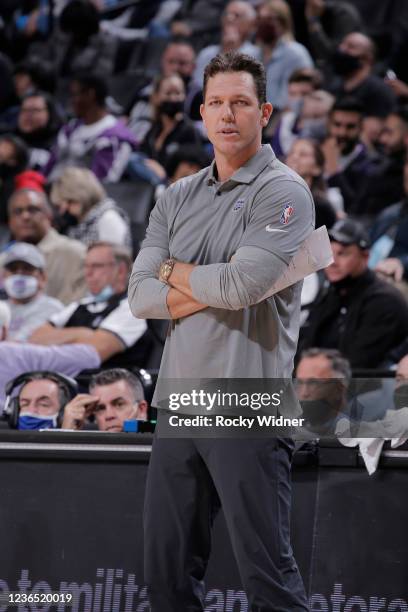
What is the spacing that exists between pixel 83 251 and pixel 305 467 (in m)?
4.42

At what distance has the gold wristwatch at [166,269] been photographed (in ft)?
11.4

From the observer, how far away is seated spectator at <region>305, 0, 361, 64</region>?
11.6 m

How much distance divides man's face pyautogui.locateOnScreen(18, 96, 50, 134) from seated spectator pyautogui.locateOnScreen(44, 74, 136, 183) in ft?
1.26

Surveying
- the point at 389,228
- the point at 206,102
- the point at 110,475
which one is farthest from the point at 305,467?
the point at 389,228

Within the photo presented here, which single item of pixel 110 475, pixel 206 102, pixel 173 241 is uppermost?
pixel 206 102

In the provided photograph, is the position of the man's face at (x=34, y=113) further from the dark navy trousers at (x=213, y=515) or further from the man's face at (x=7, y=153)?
the dark navy trousers at (x=213, y=515)

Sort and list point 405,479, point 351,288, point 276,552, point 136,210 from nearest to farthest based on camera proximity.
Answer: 1. point 276,552
2. point 405,479
3. point 351,288
4. point 136,210

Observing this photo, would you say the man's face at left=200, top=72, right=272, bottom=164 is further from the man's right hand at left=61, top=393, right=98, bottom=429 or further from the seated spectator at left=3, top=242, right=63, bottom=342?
the seated spectator at left=3, top=242, right=63, bottom=342

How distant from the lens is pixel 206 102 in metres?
3.51

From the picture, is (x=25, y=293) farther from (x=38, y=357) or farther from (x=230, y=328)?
(x=230, y=328)

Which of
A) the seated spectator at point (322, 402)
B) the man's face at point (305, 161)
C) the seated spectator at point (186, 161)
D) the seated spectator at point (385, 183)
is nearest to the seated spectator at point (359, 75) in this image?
the seated spectator at point (385, 183)

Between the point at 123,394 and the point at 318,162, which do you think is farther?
the point at 318,162

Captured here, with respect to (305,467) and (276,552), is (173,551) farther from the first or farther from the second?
(305,467)

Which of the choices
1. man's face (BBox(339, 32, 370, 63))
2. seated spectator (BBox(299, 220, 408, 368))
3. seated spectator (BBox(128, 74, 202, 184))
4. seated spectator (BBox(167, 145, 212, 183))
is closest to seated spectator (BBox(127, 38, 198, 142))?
seated spectator (BBox(128, 74, 202, 184))
